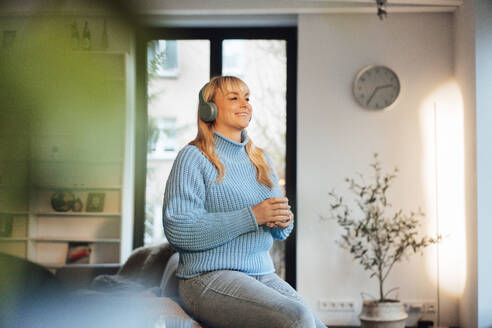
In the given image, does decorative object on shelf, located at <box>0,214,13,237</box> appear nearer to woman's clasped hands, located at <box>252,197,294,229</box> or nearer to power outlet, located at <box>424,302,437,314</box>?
woman's clasped hands, located at <box>252,197,294,229</box>

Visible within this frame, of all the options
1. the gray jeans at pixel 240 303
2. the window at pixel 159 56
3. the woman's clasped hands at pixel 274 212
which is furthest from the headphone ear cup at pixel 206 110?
the window at pixel 159 56

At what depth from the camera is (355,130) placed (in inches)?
149

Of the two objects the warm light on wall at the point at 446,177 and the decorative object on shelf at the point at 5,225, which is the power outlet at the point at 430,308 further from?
the decorative object on shelf at the point at 5,225

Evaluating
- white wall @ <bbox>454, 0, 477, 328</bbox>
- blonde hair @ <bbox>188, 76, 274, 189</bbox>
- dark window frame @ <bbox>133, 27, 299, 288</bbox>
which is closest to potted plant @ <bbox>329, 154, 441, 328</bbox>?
white wall @ <bbox>454, 0, 477, 328</bbox>

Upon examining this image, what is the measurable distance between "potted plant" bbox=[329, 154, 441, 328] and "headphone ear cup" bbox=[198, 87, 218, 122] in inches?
83.3

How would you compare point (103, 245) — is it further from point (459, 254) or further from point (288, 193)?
point (459, 254)

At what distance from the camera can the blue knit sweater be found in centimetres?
130

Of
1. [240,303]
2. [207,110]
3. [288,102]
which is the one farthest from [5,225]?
[288,102]

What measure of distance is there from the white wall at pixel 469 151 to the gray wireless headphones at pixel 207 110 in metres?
2.41

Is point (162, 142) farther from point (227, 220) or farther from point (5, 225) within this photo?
point (5, 225)

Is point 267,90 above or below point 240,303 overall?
above

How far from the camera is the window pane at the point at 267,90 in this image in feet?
13.0

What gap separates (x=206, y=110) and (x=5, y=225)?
1.27m

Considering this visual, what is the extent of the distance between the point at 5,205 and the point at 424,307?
379cm
